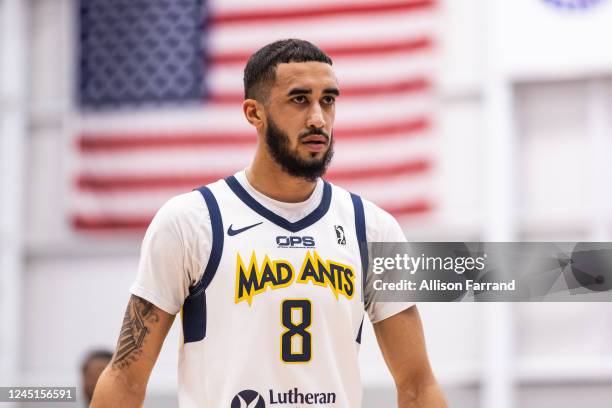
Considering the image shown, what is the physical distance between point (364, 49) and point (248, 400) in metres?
5.63

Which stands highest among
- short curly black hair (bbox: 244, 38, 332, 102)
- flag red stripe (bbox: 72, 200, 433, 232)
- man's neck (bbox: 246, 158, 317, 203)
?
flag red stripe (bbox: 72, 200, 433, 232)

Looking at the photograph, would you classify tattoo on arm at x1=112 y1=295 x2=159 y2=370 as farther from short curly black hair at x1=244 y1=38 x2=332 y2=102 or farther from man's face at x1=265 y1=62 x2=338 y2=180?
short curly black hair at x1=244 y1=38 x2=332 y2=102

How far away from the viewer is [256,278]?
3.12 meters

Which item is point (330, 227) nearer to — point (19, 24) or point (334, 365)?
point (334, 365)

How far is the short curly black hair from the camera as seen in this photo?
10.4 ft

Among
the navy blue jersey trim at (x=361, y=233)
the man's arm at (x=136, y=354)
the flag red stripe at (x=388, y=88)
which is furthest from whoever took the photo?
the flag red stripe at (x=388, y=88)

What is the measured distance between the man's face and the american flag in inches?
194

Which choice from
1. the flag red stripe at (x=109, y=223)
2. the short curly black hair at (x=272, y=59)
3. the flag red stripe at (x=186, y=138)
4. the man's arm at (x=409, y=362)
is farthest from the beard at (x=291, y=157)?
the flag red stripe at (x=109, y=223)

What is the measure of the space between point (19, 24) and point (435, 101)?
402cm

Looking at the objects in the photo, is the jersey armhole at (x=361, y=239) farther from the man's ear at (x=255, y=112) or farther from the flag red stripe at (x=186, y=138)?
the flag red stripe at (x=186, y=138)

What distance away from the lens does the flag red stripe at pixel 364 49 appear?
26.6 feet

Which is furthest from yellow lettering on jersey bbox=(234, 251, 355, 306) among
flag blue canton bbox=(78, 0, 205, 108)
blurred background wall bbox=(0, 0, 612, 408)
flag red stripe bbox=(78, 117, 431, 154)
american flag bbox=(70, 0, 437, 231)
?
flag blue canton bbox=(78, 0, 205, 108)

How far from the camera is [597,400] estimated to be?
7.81 m

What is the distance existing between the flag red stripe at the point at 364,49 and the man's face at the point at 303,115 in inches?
200
